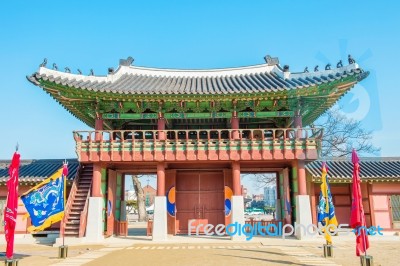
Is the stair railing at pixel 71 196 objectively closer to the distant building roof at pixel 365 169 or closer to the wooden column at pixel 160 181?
the wooden column at pixel 160 181

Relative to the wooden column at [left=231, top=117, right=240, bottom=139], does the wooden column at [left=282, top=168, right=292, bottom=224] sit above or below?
below

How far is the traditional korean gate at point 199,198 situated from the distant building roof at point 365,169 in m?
5.28

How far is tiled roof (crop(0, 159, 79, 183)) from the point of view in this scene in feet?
61.1

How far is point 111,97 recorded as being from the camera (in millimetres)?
16875

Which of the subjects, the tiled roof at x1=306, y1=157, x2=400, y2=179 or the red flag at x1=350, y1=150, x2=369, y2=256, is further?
the tiled roof at x1=306, y1=157, x2=400, y2=179

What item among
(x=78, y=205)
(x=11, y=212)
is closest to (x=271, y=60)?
(x=78, y=205)

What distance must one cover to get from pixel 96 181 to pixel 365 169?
15.0m

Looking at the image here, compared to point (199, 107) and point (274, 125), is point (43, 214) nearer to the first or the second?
point (199, 107)

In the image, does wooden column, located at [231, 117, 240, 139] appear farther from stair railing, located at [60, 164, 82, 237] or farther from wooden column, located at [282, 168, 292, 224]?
stair railing, located at [60, 164, 82, 237]

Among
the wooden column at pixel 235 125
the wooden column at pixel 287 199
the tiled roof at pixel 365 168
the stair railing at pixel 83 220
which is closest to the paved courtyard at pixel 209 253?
the stair railing at pixel 83 220

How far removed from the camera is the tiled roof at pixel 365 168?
18.4m

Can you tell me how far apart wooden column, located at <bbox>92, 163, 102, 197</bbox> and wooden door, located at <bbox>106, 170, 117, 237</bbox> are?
139 cm

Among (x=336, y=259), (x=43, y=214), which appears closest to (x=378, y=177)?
(x=336, y=259)

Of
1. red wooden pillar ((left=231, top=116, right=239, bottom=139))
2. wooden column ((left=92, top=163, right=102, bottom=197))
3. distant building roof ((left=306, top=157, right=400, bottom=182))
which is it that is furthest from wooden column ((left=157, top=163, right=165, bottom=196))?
distant building roof ((left=306, top=157, right=400, bottom=182))
